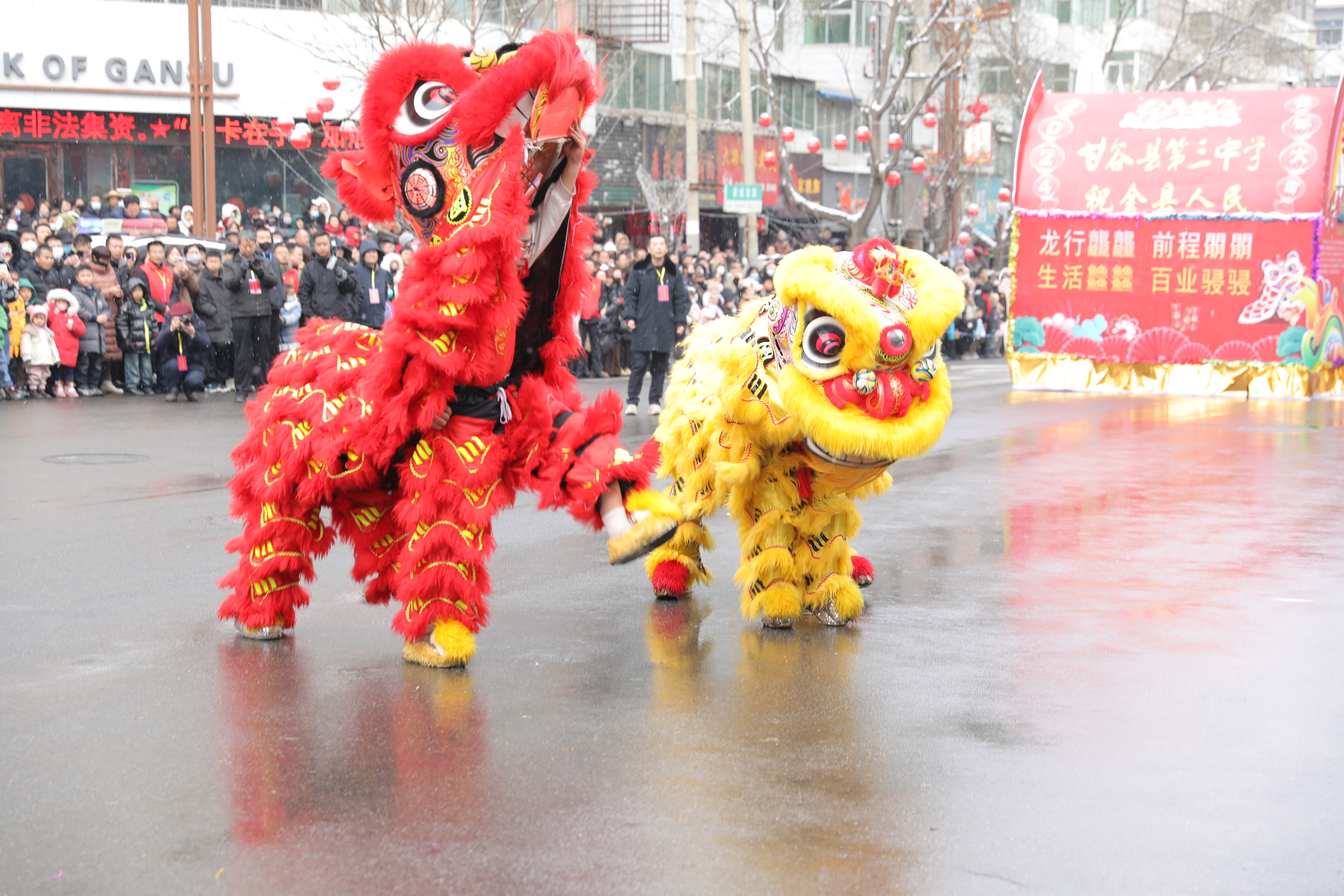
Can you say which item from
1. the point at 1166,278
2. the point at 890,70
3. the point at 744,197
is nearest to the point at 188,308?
the point at 1166,278

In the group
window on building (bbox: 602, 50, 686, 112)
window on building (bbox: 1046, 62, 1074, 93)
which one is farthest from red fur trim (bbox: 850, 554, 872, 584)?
window on building (bbox: 1046, 62, 1074, 93)

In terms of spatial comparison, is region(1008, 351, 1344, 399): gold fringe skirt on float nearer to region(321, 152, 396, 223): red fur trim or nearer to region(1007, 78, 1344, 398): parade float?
region(1007, 78, 1344, 398): parade float

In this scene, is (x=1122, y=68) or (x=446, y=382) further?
(x=1122, y=68)

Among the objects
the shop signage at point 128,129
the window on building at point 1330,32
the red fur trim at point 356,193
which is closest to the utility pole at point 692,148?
the shop signage at point 128,129

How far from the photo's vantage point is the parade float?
17.5 m

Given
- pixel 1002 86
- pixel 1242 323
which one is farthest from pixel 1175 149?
pixel 1002 86

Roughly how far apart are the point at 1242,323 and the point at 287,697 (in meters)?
15.8

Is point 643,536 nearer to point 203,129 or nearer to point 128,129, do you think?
point 203,129

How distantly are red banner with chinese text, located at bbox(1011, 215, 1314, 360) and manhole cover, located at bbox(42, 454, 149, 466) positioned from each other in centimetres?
1232

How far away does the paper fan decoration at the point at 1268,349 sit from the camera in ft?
58.6

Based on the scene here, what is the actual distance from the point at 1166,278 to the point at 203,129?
1301cm

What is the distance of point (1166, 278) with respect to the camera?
18359 mm

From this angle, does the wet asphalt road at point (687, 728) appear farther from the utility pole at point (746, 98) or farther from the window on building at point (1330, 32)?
the window on building at point (1330, 32)

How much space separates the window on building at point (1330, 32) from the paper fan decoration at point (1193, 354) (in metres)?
63.8
